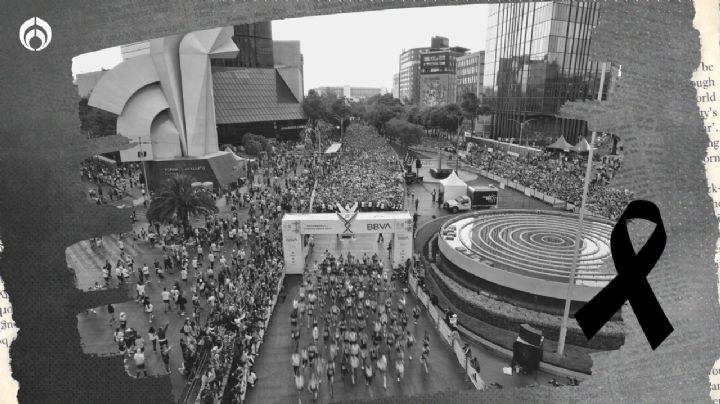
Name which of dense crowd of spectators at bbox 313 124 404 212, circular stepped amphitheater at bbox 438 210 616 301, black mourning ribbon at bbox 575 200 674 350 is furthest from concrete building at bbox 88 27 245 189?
black mourning ribbon at bbox 575 200 674 350

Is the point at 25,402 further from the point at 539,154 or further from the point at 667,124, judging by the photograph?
the point at 539,154

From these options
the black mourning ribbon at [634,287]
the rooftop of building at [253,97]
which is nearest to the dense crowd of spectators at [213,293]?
the black mourning ribbon at [634,287]

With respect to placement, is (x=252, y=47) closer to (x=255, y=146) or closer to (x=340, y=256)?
(x=255, y=146)

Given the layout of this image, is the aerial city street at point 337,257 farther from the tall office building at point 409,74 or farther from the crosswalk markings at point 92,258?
the tall office building at point 409,74

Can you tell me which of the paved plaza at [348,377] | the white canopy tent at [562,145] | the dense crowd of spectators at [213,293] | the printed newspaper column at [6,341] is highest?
the printed newspaper column at [6,341]

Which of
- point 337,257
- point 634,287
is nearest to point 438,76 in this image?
point 337,257
